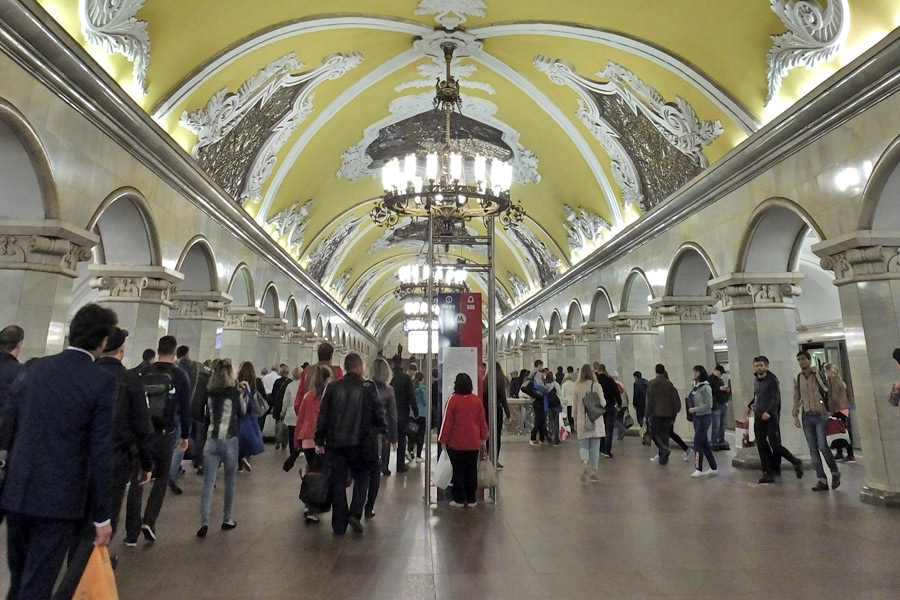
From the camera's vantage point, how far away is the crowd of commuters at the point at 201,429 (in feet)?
7.13

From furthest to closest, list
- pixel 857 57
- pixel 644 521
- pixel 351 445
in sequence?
pixel 857 57
pixel 644 521
pixel 351 445

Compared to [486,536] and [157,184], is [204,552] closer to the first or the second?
[486,536]

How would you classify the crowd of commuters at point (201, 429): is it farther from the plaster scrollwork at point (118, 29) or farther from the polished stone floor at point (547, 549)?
the plaster scrollwork at point (118, 29)

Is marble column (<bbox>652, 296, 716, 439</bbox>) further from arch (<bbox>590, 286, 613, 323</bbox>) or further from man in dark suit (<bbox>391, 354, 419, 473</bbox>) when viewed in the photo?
man in dark suit (<bbox>391, 354, 419, 473</bbox>)

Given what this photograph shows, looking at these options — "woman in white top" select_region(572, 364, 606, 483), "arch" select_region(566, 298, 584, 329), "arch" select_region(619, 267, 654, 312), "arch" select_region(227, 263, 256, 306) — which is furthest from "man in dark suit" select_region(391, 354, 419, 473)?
"arch" select_region(566, 298, 584, 329)

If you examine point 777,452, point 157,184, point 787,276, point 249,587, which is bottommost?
point 249,587

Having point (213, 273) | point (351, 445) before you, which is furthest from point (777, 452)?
point (213, 273)

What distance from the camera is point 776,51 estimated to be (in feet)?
22.3

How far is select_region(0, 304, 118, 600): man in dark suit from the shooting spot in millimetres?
2135

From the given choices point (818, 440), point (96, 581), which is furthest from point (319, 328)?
point (96, 581)

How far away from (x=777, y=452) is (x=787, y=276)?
2733 millimetres

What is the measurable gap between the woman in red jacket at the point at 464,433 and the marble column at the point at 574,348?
36.2 ft

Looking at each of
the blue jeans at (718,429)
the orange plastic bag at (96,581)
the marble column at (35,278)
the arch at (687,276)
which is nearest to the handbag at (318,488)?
the orange plastic bag at (96,581)

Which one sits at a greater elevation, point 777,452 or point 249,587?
point 777,452
